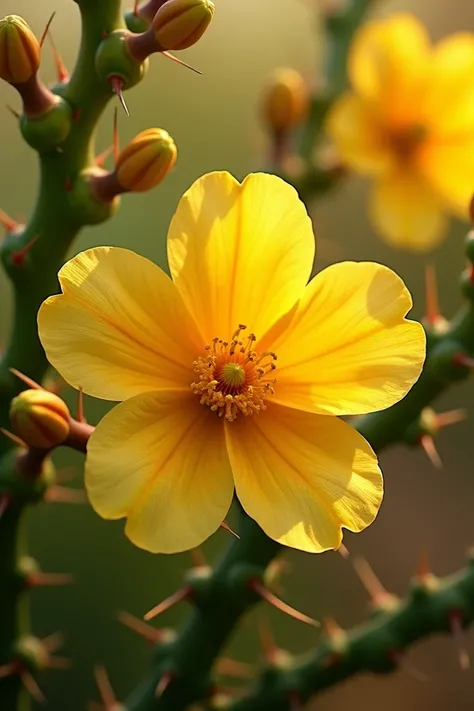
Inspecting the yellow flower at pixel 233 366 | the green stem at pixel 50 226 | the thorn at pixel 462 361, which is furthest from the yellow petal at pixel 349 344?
the green stem at pixel 50 226

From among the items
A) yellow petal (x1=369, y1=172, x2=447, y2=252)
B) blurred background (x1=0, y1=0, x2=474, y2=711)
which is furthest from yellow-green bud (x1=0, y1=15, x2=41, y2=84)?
blurred background (x1=0, y1=0, x2=474, y2=711)

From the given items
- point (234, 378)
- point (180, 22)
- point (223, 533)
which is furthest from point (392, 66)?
point (223, 533)

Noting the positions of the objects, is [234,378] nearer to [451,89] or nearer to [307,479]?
[307,479]

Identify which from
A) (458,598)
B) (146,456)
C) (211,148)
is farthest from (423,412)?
(211,148)

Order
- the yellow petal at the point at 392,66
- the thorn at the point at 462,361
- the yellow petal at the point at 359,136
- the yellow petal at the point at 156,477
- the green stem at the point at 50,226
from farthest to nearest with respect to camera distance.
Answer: the yellow petal at the point at 392,66
the yellow petal at the point at 359,136
the thorn at the point at 462,361
the green stem at the point at 50,226
the yellow petal at the point at 156,477

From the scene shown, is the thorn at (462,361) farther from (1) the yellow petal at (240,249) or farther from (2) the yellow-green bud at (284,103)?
(2) the yellow-green bud at (284,103)

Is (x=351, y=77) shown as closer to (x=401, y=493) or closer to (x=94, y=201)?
(x=94, y=201)

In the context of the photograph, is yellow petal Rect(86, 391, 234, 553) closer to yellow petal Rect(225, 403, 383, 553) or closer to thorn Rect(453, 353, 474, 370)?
yellow petal Rect(225, 403, 383, 553)
